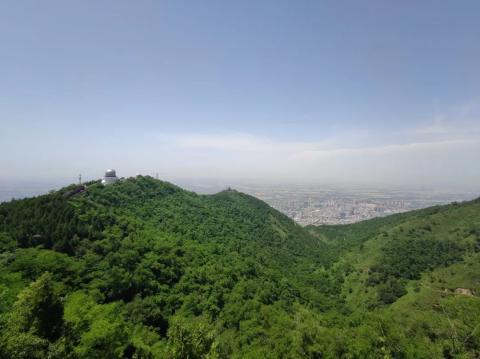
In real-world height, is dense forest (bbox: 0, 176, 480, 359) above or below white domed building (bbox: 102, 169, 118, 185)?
below

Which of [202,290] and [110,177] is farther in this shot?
[110,177]

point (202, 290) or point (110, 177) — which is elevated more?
point (110, 177)

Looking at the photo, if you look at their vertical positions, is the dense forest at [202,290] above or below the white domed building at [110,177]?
below

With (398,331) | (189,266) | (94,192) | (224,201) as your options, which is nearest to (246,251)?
(189,266)

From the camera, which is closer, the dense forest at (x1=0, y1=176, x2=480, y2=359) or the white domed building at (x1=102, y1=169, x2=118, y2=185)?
the dense forest at (x1=0, y1=176, x2=480, y2=359)

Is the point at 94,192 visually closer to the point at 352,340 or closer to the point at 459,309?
the point at 352,340
